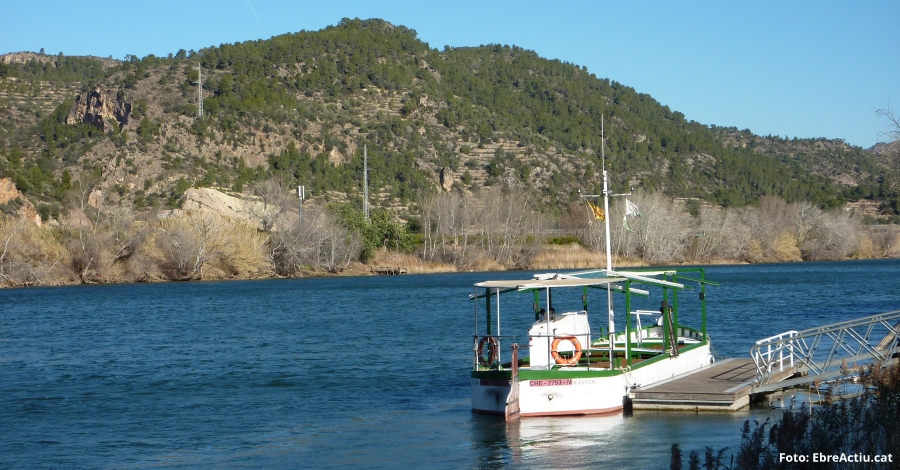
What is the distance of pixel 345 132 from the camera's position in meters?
129

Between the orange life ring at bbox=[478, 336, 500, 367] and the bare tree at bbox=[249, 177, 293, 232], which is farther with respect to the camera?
the bare tree at bbox=[249, 177, 293, 232]

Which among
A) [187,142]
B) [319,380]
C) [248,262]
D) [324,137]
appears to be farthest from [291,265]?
[319,380]

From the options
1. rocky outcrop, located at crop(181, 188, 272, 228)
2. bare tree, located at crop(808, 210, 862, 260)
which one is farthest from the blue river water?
bare tree, located at crop(808, 210, 862, 260)

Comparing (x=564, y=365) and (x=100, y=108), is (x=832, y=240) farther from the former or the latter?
(x=564, y=365)

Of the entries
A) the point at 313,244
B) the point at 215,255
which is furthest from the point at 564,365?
the point at 313,244

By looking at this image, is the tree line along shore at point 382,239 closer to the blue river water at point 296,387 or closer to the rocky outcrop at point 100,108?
the blue river water at point 296,387

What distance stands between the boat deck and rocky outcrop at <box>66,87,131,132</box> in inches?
4279

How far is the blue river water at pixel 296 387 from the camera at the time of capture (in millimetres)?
17844

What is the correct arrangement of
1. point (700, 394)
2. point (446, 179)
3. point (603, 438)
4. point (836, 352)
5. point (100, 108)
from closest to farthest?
point (603, 438)
point (836, 352)
point (700, 394)
point (100, 108)
point (446, 179)

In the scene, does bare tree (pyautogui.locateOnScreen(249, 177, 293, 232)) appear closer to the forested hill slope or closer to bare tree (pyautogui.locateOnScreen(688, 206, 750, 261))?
the forested hill slope

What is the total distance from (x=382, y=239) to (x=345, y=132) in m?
41.1

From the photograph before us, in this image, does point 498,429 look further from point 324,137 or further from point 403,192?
point 324,137

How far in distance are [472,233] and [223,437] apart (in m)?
78.0

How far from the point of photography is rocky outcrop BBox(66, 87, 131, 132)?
120625 mm
